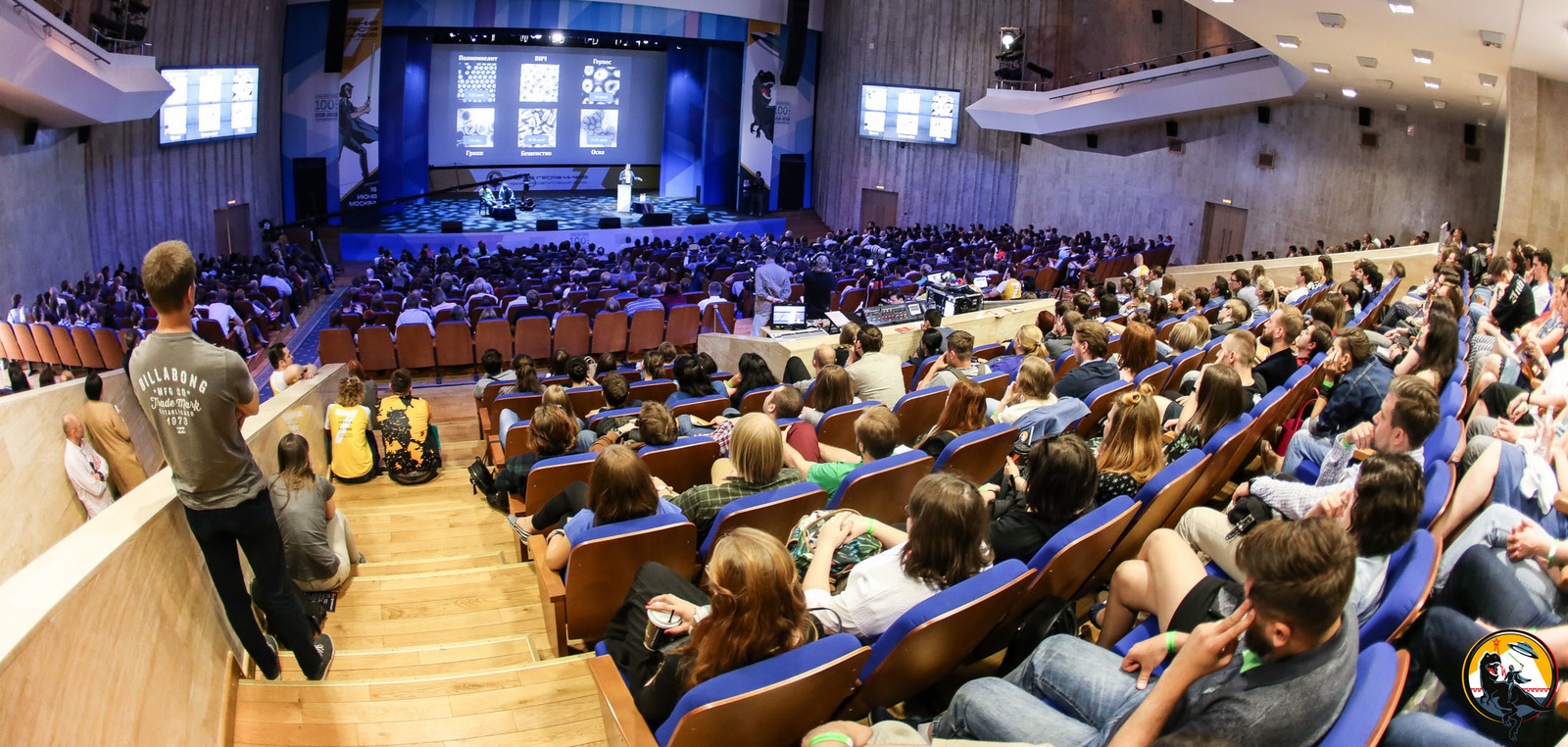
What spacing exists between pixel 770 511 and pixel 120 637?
1861 millimetres

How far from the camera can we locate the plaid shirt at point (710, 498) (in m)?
3.46

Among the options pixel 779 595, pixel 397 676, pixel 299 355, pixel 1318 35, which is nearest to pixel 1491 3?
pixel 1318 35

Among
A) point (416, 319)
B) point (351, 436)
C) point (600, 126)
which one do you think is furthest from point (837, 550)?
point (600, 126)

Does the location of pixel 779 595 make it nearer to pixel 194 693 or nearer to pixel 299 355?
pixel 194 693

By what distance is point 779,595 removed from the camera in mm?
2180

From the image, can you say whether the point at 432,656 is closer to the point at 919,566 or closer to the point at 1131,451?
the point at 919,566

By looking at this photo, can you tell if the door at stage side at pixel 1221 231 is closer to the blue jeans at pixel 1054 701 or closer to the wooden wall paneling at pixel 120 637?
the blue jeans at pixel 1054 701

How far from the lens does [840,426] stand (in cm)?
473

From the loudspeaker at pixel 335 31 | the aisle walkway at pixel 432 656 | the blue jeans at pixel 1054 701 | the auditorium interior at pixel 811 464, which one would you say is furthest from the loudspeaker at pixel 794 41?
the blue jeans at pixel 1054 701

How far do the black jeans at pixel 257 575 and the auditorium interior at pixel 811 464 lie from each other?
Answer: 0.04 feet

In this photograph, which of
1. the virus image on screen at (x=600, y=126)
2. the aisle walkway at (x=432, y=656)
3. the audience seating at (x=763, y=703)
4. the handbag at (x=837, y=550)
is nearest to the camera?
the audience seating at (x=763, y=703)

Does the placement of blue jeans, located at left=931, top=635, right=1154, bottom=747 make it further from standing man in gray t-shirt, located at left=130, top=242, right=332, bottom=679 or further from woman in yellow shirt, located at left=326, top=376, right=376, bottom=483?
woman in yellow shirt, located at left=326, top=376, right=376, bottom=483

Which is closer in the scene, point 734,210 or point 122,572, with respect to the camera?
point 122,572

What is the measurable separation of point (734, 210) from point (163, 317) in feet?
71.1
